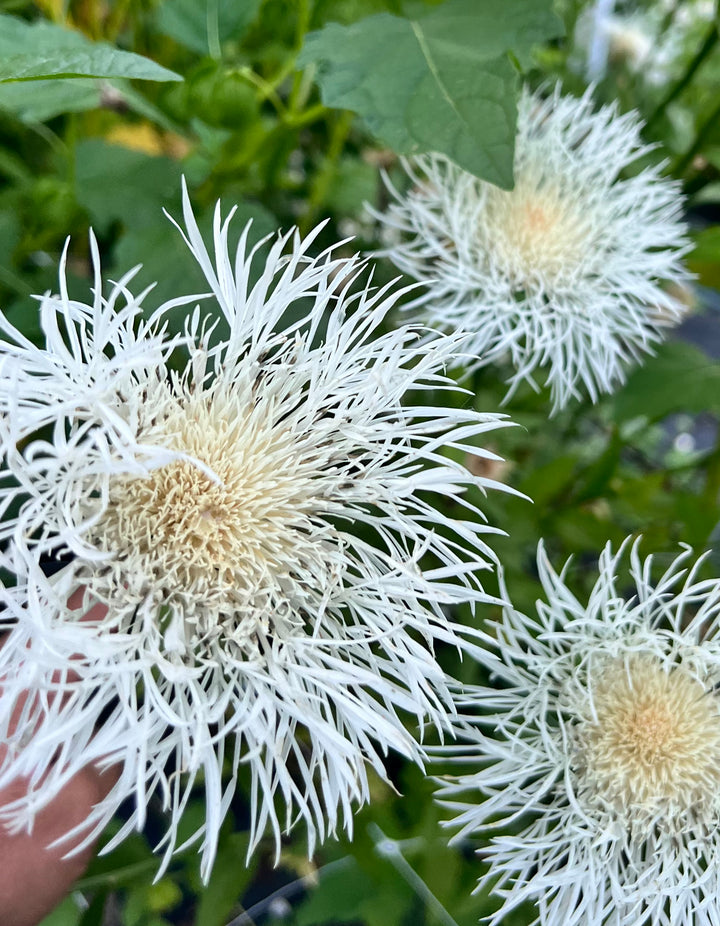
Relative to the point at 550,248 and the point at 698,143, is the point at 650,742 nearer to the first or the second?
the point at 550,248

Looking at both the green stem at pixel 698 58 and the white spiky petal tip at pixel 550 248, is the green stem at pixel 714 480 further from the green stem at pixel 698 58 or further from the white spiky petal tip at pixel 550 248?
the green stem at pixel 698 58

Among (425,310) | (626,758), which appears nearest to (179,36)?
(425,310)

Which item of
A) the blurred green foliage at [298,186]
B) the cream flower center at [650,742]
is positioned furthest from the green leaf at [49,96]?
the cream flower center at [650,742]

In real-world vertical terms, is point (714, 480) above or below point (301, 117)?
below

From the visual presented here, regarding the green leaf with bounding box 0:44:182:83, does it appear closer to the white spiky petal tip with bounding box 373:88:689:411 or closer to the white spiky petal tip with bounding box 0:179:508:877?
the white spiky petal tip with bounding box 0:179:508:877

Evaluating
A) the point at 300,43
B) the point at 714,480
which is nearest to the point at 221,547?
the point at 300,43
